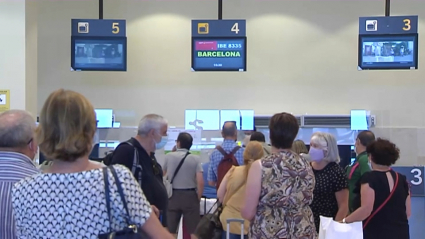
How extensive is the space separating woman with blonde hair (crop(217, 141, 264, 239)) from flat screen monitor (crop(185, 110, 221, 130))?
5445 millimetres

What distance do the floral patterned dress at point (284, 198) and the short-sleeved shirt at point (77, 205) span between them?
3.72ft

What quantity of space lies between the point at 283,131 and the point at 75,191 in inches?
54.0

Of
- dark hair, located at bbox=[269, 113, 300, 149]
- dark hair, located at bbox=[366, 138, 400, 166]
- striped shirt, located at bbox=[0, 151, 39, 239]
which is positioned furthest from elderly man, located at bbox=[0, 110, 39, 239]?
dark hair, located at bbox=[366, 138, 400, 166]

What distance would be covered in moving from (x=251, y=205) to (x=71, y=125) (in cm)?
132

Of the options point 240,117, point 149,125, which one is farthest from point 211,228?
point 240,117

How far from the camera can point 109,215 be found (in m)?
1.50

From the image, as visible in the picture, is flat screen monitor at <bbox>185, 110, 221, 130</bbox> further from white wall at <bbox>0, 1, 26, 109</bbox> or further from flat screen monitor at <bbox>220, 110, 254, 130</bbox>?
white wall at <bbox>0, 1, 26, 109</bbox>

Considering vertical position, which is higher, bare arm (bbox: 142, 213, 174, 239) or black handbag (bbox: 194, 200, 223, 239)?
bare arm (bbox: 142, 213, 174, 239)

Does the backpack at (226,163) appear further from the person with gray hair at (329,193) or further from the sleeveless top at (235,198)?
the person with gray hair at (329,193)

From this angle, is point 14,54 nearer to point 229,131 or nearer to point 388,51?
point 229,131

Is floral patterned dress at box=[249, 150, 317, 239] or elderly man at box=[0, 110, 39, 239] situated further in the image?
floral patterned dress at box=[249, 150, 317, 239]

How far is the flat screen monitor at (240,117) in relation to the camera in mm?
9057

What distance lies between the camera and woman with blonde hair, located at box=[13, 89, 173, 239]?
1498 mm

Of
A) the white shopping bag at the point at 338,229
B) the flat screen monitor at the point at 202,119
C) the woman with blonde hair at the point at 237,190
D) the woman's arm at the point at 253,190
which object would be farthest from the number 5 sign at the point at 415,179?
the flat screen monitor at the point at 202,119
